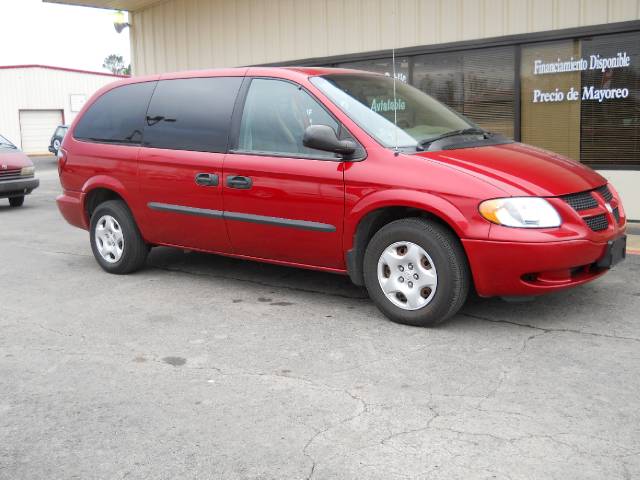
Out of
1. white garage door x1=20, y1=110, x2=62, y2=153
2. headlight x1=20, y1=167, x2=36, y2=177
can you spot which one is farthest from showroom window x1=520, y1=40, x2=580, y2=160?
white garage door x1=20, y1=110, x2=62, y2=153

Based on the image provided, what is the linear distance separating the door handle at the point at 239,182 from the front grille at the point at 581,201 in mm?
2267

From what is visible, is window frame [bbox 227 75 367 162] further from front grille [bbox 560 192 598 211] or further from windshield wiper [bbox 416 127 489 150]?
front grille [bbox 560 192 598 211]

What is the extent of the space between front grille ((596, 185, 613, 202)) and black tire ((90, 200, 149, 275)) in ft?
12.6

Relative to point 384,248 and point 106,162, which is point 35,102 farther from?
point 384,248

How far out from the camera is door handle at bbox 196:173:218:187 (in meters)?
5.82

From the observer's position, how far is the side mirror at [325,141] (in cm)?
500

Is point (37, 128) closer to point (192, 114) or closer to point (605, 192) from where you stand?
point (192, 114)

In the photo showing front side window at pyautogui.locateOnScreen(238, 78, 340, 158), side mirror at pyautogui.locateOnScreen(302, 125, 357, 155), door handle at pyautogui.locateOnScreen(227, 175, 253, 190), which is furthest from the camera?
door handle at pyautogui.locateOnScreen(227, 175, 253, 190)

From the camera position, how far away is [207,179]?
587cm

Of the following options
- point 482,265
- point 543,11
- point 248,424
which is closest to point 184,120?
point 482,265

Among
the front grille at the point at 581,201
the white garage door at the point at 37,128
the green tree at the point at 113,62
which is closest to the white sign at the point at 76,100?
the white garage door at the point at 37,128

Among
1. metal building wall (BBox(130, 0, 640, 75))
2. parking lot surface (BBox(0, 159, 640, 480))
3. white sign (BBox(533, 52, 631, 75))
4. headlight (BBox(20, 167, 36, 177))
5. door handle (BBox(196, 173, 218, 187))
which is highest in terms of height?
metal building wall (BBox(130, 0, 640, 75))

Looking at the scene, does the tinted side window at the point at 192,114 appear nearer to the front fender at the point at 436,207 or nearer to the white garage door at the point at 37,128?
the front fender at the point at 436,207

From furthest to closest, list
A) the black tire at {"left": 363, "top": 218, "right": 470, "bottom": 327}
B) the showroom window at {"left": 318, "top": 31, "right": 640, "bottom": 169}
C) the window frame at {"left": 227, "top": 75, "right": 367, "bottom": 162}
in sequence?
the showroom window at {"left": 318, "top": 31, "right": 640, "bottom": 169}
the window frame at {"left": 227, "top": 75, "right": 367, "bottom": 162}
the black tire at {"left": 363, "top": 218, "right": 470, "bottom": 327}
